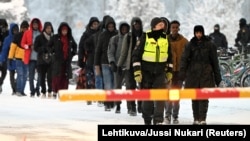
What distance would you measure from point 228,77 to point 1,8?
4170 centimetres

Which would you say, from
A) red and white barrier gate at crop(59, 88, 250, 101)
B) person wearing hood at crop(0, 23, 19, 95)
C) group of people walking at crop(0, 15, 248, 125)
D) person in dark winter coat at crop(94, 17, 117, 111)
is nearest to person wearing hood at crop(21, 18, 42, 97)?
group of people walking at crop(0, 15, 248, 125)

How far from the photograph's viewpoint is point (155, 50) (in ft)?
39.8

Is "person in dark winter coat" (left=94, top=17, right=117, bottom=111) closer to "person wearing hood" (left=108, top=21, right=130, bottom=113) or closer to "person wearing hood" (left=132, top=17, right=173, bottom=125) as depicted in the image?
"person wearing hood" (left=108, top=21, right=130, bottom=113)

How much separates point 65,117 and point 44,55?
14.0ft

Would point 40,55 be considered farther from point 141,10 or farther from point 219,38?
point 141,10

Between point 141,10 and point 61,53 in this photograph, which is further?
point 141,10

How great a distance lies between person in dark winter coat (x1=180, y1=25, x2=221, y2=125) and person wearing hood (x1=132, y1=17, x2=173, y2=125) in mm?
623

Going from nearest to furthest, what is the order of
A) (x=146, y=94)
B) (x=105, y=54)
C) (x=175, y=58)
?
1. (x=146, y=94)
2. (x=175, y=58)
3. (x=105, y=54)

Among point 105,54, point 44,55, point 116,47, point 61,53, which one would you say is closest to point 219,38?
point 44,55

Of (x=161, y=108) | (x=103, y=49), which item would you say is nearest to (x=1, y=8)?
(x=103, y=49)

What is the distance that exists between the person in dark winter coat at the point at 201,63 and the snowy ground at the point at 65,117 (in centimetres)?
128

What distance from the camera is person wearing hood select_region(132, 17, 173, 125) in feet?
39.7

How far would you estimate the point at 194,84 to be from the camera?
12945 millimetres

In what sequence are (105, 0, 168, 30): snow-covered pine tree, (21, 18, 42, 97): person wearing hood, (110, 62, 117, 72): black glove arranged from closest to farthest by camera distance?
1. (110, 62, 117, 72): black glove
2. (21, 18, 42, 97): person wearing hood
3. (105, 0, 168, 30): snow-covered pine tree
